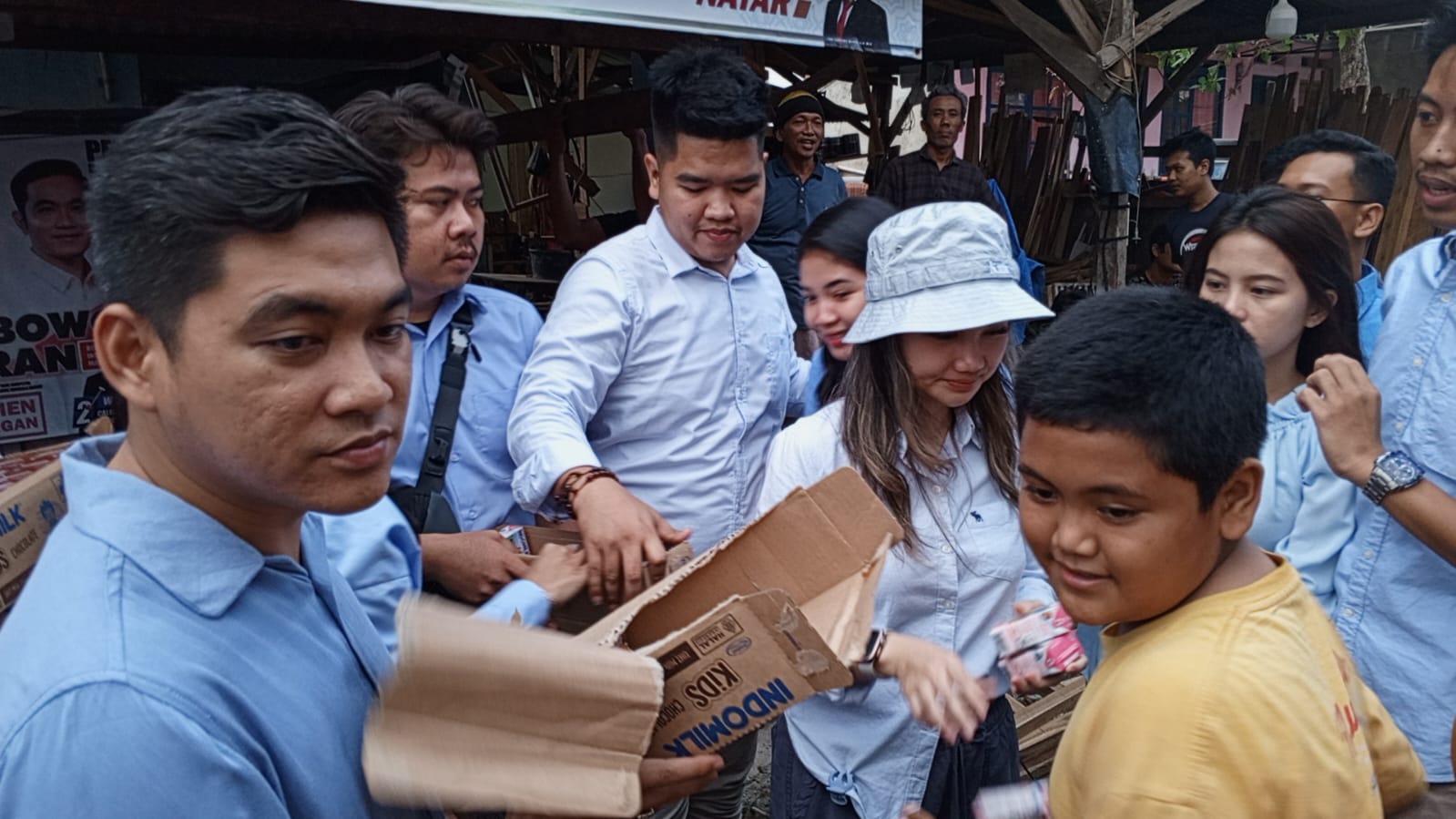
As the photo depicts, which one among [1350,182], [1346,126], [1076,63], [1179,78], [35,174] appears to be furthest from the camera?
[1179,78]

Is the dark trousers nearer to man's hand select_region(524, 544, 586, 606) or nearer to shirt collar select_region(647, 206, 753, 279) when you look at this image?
man's hand select_region(524, 544, 586, 606)

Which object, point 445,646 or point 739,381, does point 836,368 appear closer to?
point 739,381

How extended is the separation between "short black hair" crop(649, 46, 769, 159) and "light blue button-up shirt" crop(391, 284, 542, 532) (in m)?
0.68

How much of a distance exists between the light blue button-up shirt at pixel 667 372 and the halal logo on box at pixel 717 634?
1.12 metres

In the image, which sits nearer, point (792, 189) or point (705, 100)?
point (705, 100)

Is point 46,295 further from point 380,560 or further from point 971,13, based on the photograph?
point 971,13

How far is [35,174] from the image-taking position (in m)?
4.14

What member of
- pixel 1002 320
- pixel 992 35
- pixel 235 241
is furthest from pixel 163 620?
pixel 992 35

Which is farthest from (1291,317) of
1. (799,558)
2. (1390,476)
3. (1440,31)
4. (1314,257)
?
(799,558)

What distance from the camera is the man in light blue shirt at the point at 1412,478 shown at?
1829 mm

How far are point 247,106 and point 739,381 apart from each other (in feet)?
5.48

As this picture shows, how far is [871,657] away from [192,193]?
126cm

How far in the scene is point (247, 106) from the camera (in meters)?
1.04

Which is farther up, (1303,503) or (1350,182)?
(1350,182)
